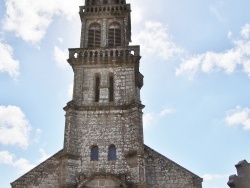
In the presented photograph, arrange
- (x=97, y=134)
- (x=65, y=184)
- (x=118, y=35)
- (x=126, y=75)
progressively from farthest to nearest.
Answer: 1. (x=118, y=35)
2. (x=126, y=75)
3. (x=97, y=134)
4. (x=65, y=184)

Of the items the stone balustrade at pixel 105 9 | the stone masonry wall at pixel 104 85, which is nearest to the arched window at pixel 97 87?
the stone masonry wall at pixel 104 85

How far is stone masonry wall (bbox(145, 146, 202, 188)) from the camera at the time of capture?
70.4 ft

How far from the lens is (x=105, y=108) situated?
78.6ft

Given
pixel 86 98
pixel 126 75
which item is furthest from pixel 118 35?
pixel 86 98

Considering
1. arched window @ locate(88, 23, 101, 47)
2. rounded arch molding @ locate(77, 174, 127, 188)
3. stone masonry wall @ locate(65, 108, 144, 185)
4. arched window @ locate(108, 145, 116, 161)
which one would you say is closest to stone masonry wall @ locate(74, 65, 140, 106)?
stone masonry wall @ locate(65, 108, 144, 185)

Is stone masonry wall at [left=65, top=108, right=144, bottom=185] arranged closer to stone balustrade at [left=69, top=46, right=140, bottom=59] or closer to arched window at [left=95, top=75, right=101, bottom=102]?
arched window at [left=95, top=75, right=101, bottom=102]

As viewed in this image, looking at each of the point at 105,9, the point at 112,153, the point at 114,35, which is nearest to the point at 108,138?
the point at 112,153

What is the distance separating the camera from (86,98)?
2453 cm

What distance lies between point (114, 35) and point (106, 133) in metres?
8.25

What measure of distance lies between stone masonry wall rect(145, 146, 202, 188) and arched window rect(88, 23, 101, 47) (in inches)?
374

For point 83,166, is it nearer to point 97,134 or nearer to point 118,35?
point 97,134

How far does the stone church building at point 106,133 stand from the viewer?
845 inches

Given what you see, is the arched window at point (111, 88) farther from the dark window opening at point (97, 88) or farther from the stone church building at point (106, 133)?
the dark window opening at point (97, 88)

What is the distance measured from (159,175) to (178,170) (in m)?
1.14
